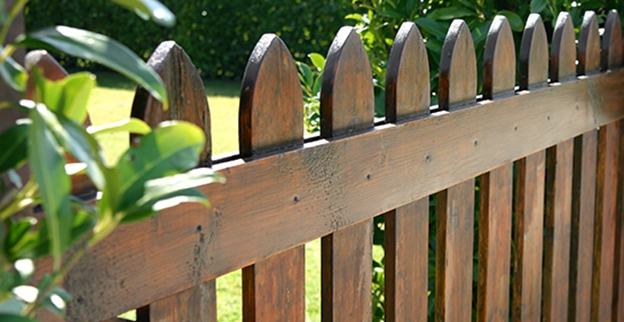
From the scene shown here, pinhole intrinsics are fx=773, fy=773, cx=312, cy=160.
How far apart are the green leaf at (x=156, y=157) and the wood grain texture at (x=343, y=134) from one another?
77cm

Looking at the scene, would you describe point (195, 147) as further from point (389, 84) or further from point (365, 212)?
point (389, 84)

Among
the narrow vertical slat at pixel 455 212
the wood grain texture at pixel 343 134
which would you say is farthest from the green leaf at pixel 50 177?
the narrow vertical slat at pixel 455 212

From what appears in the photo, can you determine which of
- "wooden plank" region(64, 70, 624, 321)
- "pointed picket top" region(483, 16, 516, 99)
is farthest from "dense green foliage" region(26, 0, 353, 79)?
"wooden plank" region(64, 70, 624, 321)

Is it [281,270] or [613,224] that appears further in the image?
[613,224]

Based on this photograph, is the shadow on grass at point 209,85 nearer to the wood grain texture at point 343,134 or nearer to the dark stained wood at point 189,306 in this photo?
the wood grain texture at point 343,134

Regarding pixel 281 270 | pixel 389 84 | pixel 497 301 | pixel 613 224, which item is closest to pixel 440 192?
pixel 389 84

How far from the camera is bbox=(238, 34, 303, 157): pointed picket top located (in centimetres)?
111

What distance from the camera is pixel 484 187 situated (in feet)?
5.66

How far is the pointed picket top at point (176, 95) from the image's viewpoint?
95cm

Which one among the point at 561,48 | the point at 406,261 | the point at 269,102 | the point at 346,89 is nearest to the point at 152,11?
the point at 269,102

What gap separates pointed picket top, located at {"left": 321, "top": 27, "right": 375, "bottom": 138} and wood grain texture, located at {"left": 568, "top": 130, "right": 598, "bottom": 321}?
1052 millimetres

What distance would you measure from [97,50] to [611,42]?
2.13 metres

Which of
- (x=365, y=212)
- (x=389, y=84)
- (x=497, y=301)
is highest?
(x=389, y=84)

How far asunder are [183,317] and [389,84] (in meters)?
0.61
